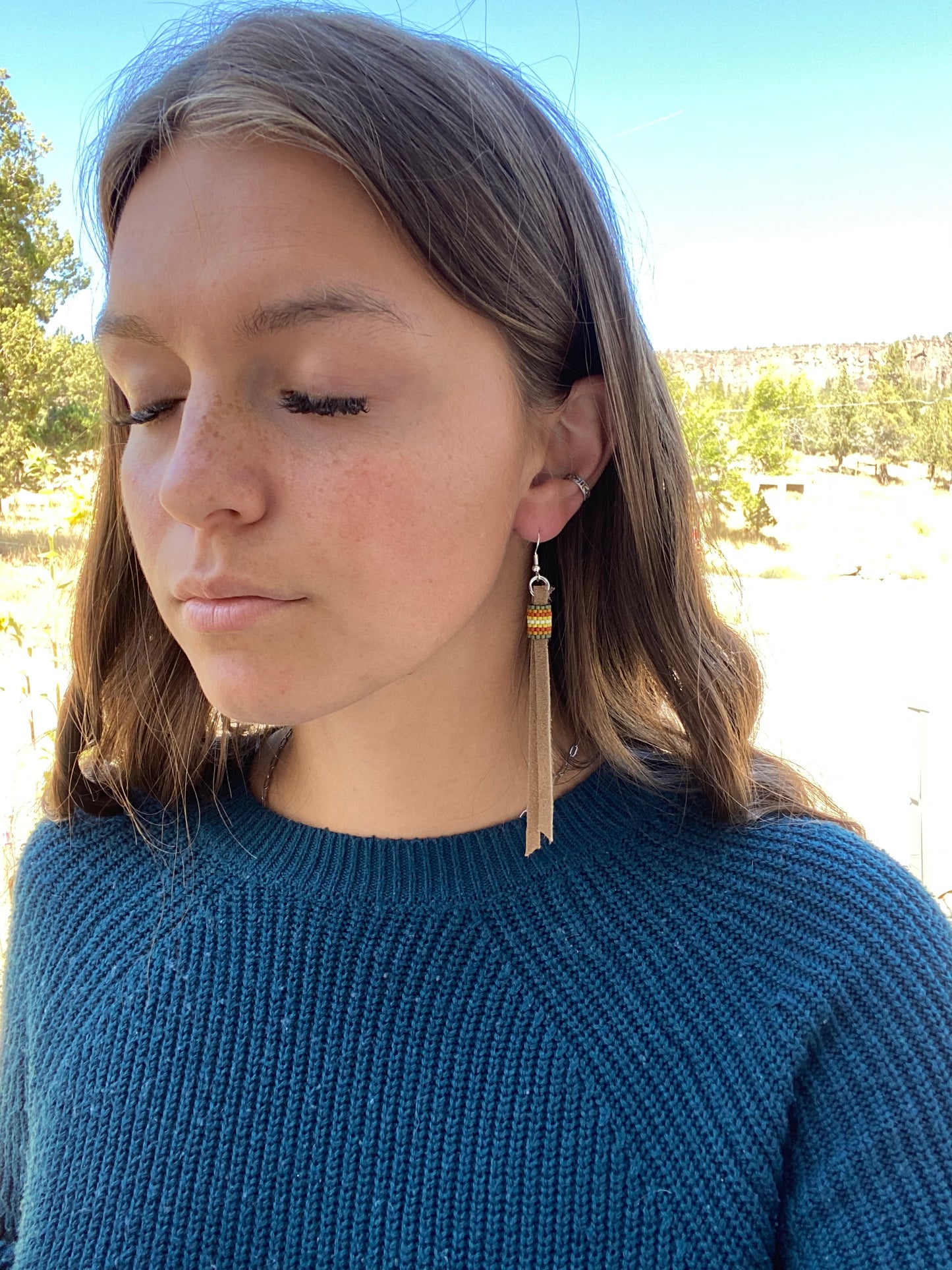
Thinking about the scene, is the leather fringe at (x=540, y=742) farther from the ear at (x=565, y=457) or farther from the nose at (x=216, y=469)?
the nose at (x=216, y=469)

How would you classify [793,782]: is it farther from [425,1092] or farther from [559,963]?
[425,1092]

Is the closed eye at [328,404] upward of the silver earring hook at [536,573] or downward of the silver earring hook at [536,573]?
Result: upward

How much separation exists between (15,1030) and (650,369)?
3.21ft

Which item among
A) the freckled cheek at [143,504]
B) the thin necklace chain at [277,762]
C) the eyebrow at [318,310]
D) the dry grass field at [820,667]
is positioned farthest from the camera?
the dry grass field at [820,667]

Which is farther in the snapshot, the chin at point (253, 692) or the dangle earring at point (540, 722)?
the dangle earring at point (540, 722)

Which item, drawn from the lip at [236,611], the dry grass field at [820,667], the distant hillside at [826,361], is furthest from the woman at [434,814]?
the distant hillside at [826,361]

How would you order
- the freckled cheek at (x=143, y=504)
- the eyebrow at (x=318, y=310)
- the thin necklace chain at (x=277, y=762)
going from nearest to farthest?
1. the eyebrow at (x=318, y=310)
2. the freckled cheek at (x=143, y=504)
3. the thin necklace chain at (x=277, y=762)

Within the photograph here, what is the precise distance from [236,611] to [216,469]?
0.36 feet

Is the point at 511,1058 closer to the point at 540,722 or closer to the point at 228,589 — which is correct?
the point at 540,722

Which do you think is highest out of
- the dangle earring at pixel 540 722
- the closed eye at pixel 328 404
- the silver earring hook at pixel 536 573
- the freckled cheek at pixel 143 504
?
the closed eye at pixel 328 404

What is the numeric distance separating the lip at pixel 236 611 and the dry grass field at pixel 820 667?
503 mm

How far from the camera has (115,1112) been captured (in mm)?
853

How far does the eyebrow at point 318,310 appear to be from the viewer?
69cm

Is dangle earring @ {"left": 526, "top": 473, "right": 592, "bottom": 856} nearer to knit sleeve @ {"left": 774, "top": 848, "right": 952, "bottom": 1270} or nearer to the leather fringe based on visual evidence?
the leather fringe
